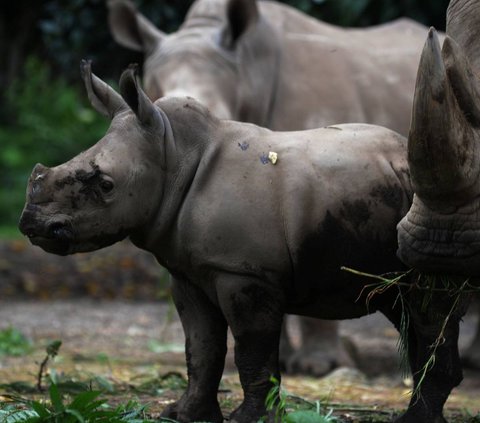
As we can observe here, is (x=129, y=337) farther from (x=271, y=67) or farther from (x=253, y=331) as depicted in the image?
(x=253, y=331)

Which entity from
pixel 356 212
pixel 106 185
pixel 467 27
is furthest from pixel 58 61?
pixel 356 212

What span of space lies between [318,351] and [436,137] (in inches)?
163

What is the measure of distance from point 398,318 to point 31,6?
11546mm

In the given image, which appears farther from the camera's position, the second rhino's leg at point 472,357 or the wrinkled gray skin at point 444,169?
the second rhino's leg at point 472,357

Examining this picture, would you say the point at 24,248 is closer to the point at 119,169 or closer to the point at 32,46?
the point at 32,46

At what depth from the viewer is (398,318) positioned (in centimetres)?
457

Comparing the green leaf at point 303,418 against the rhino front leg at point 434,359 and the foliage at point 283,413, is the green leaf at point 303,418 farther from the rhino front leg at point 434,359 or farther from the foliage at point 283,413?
the rhino front leg at point 434,359

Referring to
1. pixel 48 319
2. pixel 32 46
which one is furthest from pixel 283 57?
pixel 32 46

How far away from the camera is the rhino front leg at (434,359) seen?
4.28 meters

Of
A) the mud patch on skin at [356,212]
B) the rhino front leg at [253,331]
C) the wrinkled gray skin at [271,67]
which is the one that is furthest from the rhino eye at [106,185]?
the wrinkled gray skin at [271,67]

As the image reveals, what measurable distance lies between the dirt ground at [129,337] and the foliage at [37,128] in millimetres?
1610

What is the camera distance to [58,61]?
1334 cm

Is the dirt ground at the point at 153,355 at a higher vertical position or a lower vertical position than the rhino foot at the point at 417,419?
lower

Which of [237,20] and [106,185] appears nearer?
[106,185]
